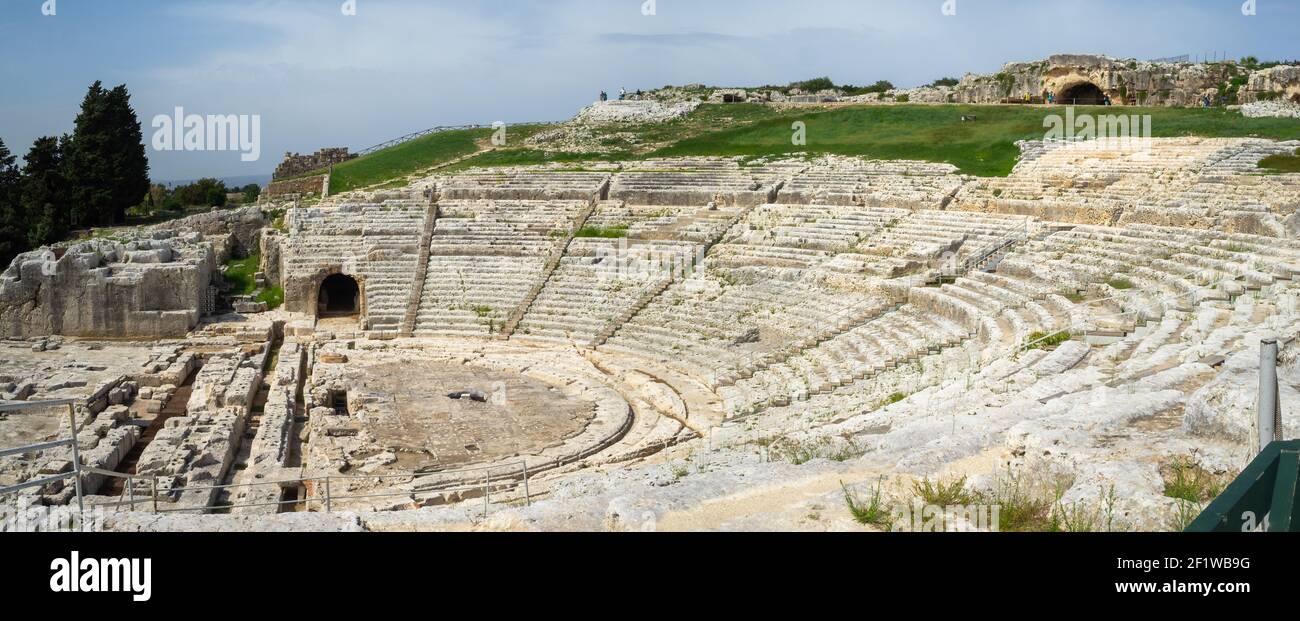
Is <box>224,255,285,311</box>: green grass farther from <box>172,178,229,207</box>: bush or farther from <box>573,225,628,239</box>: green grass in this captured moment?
<box>573,225,628,239</box>: green grass

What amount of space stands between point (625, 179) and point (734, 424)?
54.5 feet

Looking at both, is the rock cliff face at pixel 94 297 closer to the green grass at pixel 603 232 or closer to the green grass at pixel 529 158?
the green grass at pixel 603 232

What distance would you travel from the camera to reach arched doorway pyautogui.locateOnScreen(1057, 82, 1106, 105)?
34969 mm

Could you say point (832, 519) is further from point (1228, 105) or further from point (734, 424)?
point (1228, 105)

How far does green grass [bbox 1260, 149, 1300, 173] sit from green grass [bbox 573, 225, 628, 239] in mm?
14687

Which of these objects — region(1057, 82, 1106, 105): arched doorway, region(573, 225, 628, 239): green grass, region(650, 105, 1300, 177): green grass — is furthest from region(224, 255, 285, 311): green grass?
region(1057, 82, 1106, 105): arched doorway

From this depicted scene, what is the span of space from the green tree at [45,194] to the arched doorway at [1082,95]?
106 feet

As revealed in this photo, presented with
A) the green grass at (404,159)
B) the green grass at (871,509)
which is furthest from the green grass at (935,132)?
the green grass at (871,509)

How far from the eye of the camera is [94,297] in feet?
80.1

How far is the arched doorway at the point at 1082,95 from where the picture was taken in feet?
115

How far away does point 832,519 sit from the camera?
5.91 metres

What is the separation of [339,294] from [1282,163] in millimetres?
23387

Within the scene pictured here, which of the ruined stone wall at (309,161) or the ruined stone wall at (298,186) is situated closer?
the ruined stone wall at (298,186)
